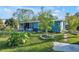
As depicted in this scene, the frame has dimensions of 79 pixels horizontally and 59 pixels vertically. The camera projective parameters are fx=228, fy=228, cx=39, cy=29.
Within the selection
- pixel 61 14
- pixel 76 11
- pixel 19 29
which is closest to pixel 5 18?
pixel 19 29

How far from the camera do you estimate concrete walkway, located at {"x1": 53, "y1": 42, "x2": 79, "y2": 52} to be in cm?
282

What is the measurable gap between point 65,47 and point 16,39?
0.62m

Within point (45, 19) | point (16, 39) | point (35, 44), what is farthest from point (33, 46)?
point (45, 19)

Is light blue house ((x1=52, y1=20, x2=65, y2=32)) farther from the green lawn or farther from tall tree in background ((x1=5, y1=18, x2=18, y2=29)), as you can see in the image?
tall tree in background ((x1=5, y1=18, x2=18, y2=29))

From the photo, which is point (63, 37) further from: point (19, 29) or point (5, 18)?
point (5, 18)

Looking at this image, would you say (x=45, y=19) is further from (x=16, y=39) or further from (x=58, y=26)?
(x=16, y=39)

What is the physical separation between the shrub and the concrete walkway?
0.38m

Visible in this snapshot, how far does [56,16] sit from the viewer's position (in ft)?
9.31

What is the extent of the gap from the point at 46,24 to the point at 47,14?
0.13 metres

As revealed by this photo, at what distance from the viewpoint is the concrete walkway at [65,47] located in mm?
2816

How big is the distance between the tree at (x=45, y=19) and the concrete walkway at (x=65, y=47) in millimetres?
222

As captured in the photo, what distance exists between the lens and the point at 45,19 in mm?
2846

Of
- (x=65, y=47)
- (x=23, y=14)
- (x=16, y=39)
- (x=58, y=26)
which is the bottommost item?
(x=65, y=47)
